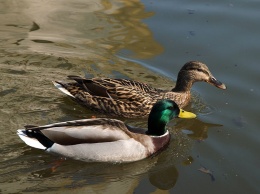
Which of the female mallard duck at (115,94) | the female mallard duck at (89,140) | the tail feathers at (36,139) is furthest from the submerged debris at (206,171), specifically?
the tail feathers at (36,139)

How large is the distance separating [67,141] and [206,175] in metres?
1.85

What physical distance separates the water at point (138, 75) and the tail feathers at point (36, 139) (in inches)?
8.5

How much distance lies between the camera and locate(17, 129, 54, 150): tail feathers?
7443 millimetres

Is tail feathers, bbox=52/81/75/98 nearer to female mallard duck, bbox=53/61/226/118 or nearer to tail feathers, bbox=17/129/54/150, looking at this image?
female mallard duck, bbox=53/61/226/118

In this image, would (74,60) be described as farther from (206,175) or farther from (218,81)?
(206,175)

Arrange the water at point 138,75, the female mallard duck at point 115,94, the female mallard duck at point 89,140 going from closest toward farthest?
the water at point 138,75
the female mallard duck at point 89,140
the female mallard duck at point 115,94

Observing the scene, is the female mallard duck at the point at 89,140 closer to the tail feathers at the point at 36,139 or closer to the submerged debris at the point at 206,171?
the tail feathers at the point at 36,139

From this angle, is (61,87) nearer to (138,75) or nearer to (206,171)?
(138,75)

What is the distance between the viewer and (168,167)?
299 inches

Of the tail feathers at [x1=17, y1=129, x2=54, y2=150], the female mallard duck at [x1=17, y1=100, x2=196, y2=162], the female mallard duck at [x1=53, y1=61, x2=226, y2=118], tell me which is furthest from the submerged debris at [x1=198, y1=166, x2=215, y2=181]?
the tail feathers at [x1=17, y1=129, x2=54, y2=150]

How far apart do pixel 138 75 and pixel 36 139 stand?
3040 mm

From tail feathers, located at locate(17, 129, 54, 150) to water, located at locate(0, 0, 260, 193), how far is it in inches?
8.5

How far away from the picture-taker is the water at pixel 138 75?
7250 mm

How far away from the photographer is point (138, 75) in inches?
395
